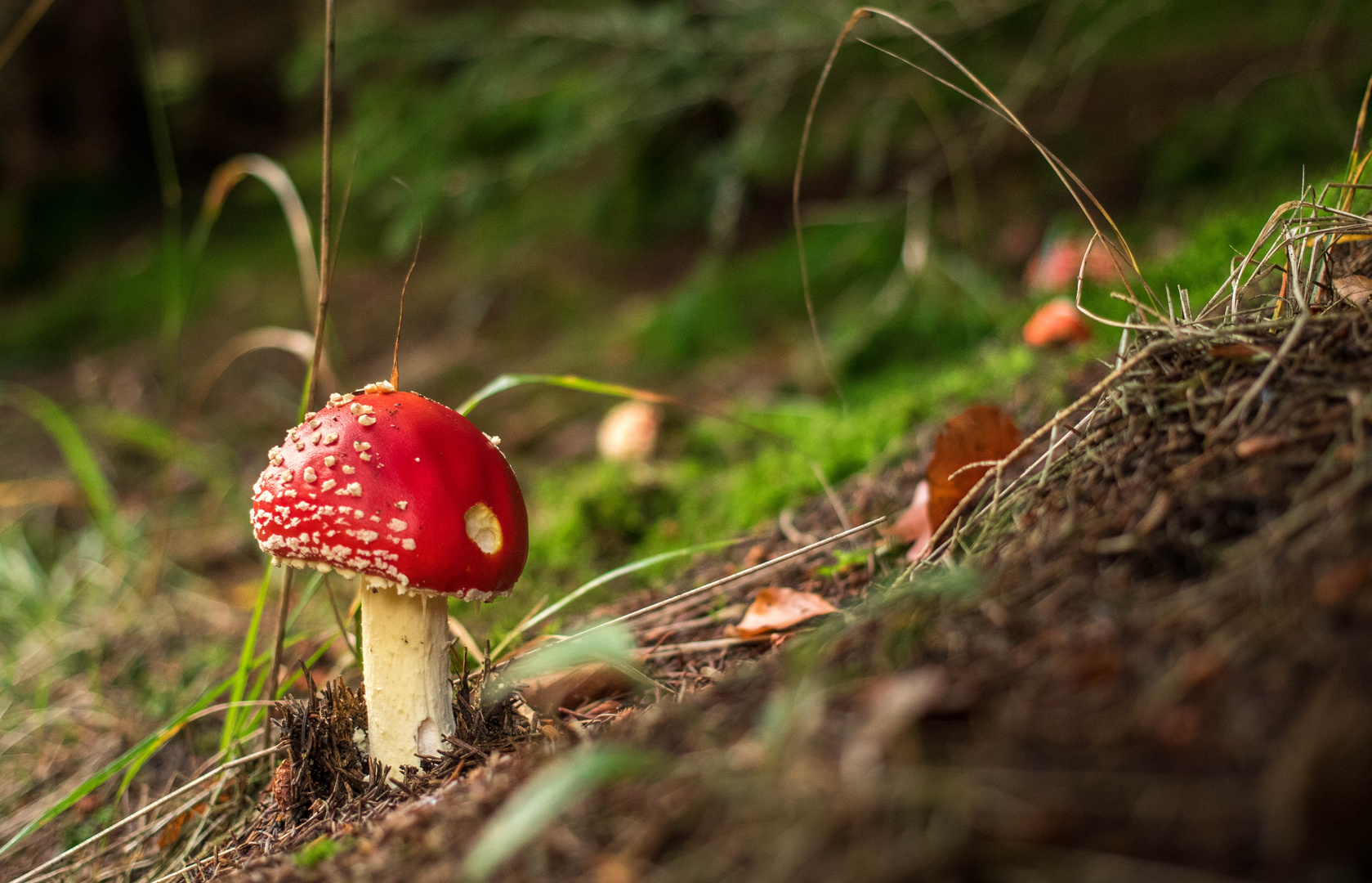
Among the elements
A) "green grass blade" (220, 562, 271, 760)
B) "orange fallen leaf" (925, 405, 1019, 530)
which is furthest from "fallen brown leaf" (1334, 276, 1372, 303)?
"green grass blade" (220, 562, 271, 760)

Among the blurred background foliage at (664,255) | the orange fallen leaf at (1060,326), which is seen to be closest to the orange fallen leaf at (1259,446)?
the blurred background foliage at (664,255)

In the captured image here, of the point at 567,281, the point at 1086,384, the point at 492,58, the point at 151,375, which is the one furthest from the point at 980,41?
the point at 151,375

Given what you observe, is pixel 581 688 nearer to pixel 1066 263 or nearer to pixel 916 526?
pixel 916 526

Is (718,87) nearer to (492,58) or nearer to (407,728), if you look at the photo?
(492,58)

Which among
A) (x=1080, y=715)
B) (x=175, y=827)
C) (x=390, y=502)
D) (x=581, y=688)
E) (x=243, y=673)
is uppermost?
(x=390, y=502)

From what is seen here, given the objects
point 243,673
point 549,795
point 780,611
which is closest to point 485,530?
point 780,611
